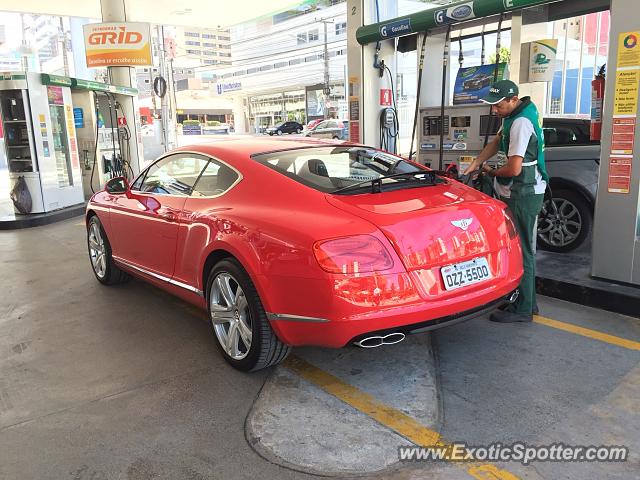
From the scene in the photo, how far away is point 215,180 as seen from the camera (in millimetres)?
3725

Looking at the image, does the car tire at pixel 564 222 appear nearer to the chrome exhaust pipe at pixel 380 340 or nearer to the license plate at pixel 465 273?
the license plate at pixel 465 273

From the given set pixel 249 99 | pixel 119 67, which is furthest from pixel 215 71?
pixel 119 67

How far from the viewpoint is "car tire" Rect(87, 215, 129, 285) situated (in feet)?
17.3

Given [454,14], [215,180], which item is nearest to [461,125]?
[454,14]

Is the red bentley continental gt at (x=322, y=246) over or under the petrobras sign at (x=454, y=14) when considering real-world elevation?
under

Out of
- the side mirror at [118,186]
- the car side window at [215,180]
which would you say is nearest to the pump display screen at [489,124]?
the car side window at [215,180]

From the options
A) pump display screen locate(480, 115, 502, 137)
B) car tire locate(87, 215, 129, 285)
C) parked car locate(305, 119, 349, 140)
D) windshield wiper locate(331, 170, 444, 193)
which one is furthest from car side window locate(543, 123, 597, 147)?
parked car locate(305, 119, 349, 140)

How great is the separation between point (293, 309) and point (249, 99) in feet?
248

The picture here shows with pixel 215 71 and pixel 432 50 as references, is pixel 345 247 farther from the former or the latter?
pixel 215 71

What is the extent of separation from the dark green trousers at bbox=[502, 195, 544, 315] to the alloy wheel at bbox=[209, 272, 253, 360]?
2111 millimetres

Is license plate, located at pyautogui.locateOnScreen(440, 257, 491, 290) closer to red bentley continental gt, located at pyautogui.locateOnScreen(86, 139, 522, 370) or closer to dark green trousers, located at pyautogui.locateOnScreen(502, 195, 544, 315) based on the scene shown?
red bentley continental gt, located at pyautogui.locateOnScreen(86, 139, 522, 370)

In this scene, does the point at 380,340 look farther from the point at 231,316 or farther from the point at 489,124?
the point at 489,124

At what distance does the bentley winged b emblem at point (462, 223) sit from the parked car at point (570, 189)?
10.7ft

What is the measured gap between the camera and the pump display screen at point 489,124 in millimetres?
5402
